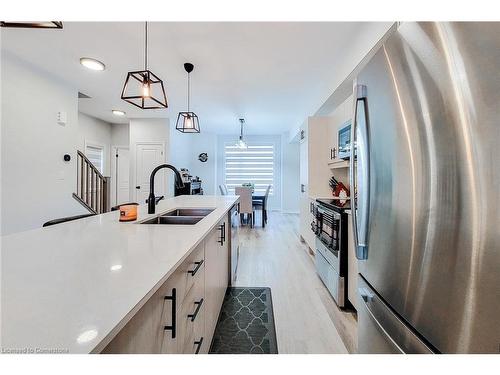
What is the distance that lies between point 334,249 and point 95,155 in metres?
6.54

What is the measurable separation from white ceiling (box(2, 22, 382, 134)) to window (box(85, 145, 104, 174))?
6.42 feet

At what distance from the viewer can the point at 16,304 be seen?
516 millimetres

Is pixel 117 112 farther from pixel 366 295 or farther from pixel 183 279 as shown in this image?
pixel 366 295

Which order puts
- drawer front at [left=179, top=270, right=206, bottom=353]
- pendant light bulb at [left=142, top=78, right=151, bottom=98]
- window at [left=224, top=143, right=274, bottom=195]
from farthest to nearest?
1. window at [left=224, top=143, right=274, bottom=195]
2. pendant light bulb at [left=142, top=78, right=151, bottom=98]
3. drawer front at [left=179, top=270, right=206, bottom=353]

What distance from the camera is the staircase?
4.17 meters

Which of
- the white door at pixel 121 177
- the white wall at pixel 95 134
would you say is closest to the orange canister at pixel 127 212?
the white wall at pixel 95 134

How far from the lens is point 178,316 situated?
2.88 ft

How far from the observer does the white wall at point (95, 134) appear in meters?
5.38

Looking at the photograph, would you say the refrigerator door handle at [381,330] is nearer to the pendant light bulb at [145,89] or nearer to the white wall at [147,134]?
the pendant light bulb at [145,89]

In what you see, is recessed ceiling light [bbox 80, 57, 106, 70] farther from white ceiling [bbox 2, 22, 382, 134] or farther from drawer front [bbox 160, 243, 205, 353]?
drawer front [bbox 160, 243, 205, 353]

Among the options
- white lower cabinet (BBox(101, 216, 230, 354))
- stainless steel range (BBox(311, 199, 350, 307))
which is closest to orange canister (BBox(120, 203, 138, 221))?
white lower cabinet (BBox(101, 216, 230, 354))

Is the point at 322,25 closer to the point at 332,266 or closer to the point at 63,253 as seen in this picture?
the point at 332,266

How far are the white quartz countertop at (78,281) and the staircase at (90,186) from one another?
11.8ft
